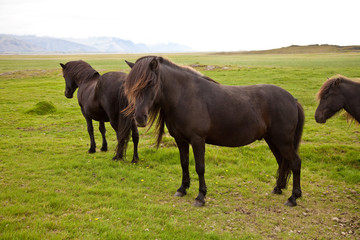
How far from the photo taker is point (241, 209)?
17.6ft

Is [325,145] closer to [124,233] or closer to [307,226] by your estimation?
[307,226]

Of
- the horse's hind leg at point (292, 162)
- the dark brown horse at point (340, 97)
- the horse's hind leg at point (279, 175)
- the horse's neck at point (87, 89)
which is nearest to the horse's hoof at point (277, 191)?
the horse's hind leg at point (279, 175)

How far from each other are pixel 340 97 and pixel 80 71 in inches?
310

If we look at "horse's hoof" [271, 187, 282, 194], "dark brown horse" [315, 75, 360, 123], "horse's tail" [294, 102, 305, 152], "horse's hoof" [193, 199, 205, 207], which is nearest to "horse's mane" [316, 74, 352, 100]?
"dark brown horse" [315, 75, 360, 123]

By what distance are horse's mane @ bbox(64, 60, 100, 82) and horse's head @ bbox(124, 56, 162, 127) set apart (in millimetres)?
4905

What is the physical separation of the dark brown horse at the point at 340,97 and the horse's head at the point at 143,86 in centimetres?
409

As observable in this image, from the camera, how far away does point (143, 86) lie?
457 centimetres

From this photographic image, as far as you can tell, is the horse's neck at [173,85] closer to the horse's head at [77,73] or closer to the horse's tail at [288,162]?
→ the horse's tail at [288,162]

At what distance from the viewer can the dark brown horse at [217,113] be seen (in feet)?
16.6

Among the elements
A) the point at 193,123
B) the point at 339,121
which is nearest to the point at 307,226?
the point at 193,123

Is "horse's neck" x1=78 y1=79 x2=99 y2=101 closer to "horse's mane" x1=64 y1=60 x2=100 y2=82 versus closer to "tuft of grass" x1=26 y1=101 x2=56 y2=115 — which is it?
"horse's mane" x1=64 y1=60 x2=100 y2=82

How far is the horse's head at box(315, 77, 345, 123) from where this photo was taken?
20.0 feet

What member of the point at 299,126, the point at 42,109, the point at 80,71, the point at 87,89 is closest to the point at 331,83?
the point at 299,126

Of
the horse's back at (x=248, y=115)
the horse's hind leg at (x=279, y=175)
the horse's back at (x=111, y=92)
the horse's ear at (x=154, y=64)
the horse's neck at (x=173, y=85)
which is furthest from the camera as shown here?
the horse's back at (x=111, y=92)
